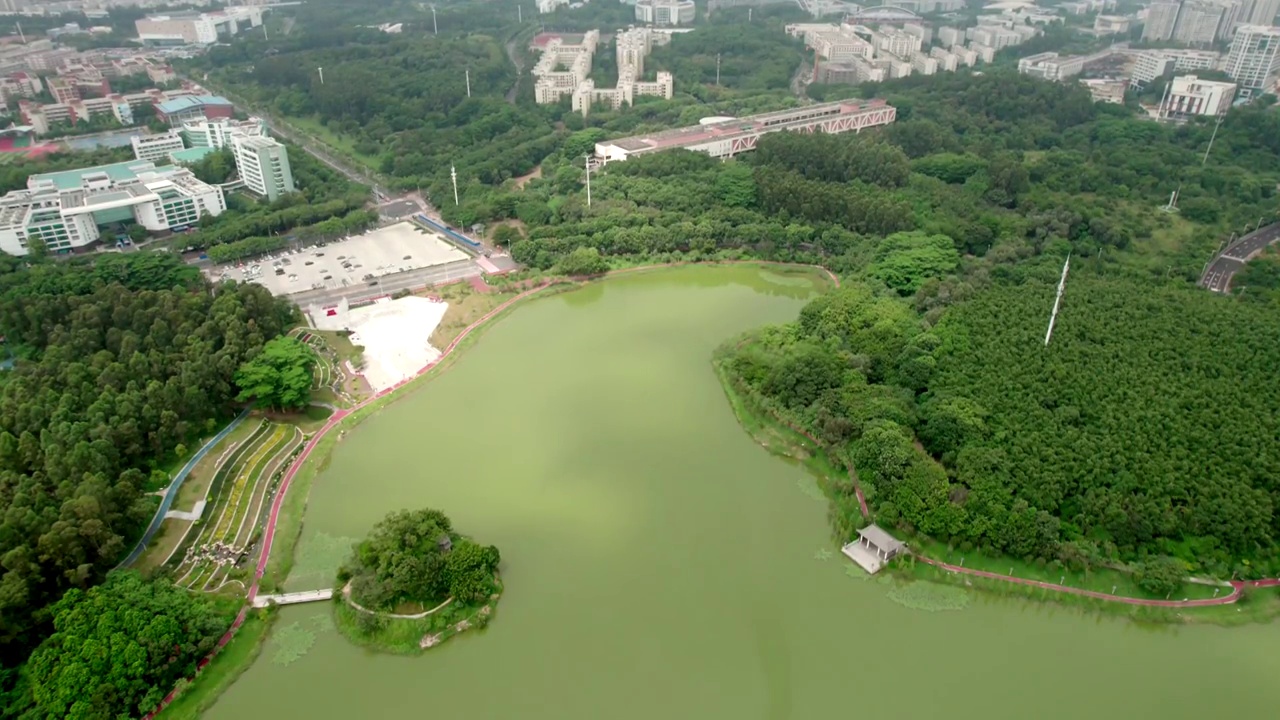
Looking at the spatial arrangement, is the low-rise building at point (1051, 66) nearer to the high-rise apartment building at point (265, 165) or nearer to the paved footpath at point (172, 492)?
the high-rise apartment building at point (265, 165)

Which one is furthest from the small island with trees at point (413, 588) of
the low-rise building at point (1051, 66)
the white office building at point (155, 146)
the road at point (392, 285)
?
the low-rise building at point (1051, 66)

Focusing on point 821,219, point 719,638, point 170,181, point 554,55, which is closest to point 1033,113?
point 821,219

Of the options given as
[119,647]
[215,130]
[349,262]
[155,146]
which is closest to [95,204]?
[349,262]

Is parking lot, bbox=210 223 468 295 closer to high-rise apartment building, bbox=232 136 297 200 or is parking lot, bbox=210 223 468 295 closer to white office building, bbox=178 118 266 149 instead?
high-rise apartment building, bbox=232 136 297 200

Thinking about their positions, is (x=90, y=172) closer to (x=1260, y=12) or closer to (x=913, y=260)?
(x=913, y=260)

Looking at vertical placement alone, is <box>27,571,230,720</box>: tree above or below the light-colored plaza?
above

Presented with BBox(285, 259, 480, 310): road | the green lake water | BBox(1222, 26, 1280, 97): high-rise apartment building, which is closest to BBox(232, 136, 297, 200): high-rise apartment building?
BBox(285, 259, 480, 310): road

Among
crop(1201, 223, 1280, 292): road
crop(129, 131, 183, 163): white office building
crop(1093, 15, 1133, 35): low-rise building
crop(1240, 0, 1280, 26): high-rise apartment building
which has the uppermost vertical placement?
crop(1240, 0, 1280, 26): high-rise apartment building
